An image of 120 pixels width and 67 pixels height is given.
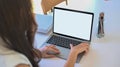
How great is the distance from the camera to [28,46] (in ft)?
2.78

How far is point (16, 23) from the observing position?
2.47ft

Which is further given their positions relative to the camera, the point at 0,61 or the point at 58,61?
the point at 58,61

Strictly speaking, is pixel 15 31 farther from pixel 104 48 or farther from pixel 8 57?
pixel 104 48

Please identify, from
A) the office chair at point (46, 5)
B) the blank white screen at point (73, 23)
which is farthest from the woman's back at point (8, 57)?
the office chair at point (46, 5)

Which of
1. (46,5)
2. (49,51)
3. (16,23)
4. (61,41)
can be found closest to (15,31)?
(16,23)

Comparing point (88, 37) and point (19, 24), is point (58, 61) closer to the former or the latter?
point (88, 37)

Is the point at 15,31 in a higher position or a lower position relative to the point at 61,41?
higher

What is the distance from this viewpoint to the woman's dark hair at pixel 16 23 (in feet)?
2.35

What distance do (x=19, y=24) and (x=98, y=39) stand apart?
2.48 ft

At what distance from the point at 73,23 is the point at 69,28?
5 cm

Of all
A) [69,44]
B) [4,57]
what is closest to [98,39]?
[69,44]

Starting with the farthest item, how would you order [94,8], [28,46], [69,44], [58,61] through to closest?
[94,8], [69,44], [58,61], [28,46]

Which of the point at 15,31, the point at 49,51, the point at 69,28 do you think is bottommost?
the point at 49,51

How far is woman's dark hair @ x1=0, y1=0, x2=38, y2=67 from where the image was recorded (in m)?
0.71
